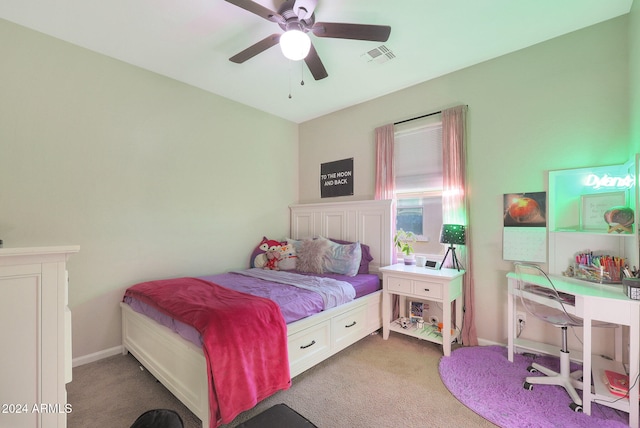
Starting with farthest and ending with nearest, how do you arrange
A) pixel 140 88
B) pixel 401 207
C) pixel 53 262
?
pixel 401 207
pixel 140 88
pixel 53 262

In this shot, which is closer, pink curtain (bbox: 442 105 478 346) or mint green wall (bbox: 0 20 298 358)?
mint green wall (bbox: 0 20 298 358)

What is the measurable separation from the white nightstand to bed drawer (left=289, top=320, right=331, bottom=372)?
2.75 feet

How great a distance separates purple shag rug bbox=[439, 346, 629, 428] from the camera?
65.6 inches

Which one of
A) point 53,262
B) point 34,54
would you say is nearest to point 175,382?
point 53,262

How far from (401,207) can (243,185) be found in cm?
206

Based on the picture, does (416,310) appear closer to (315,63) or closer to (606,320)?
(606,320)

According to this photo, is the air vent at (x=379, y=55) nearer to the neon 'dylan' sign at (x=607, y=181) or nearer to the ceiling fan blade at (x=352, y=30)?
the ceiling fan blade at (x=352, y=30)

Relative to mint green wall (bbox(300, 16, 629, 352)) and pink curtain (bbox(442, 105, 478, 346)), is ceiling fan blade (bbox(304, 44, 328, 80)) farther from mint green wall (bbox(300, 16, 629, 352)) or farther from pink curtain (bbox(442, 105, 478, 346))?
pink curtain (bbox(442, 105, 478, 346))

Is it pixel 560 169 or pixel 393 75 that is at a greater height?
pixel 393 75

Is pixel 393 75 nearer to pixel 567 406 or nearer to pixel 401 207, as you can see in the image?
pixel 401 207

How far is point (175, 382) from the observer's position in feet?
6.07

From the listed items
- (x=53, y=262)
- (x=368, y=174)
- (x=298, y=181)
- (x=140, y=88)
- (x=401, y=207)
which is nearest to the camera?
(x=53, y=262)

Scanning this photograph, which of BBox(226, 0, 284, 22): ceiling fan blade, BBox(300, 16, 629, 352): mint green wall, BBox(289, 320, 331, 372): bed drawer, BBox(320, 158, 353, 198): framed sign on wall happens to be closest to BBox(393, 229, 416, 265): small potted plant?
BBox(300, 16, 629, 352): mint green wall

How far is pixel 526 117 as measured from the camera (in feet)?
8.21
